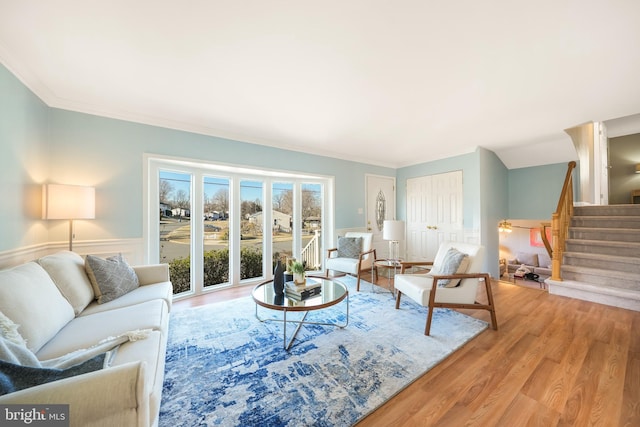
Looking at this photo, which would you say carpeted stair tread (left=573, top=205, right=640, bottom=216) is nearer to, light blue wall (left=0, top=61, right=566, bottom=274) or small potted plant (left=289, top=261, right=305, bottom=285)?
light blue wall (left=0, top=61, right=566, bottom=274)

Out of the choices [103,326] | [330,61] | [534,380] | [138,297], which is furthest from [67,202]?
[534,380]

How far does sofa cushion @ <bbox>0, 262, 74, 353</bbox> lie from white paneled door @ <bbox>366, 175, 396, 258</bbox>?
4.57 m

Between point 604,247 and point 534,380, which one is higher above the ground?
point 604,247

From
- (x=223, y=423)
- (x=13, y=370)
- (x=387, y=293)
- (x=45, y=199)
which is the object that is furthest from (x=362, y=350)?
(x=45, y=199)

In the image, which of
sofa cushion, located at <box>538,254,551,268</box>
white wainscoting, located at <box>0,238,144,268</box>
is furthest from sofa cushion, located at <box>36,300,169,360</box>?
sofa cushion, located at <box>538,254,551,268</box>

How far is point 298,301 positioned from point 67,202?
241 centimetres

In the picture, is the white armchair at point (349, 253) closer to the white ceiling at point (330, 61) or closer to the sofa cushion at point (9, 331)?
the white ceiling at point (330, 61)

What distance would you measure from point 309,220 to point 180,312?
8.31ft

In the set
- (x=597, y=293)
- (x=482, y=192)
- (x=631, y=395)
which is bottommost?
(x=631, y=395)

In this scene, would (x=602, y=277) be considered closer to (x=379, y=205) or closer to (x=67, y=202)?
(x=379, y=205)

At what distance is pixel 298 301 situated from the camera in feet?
7.28

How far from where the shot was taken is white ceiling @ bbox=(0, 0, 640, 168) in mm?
1469

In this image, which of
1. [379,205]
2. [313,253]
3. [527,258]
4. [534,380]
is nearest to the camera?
[534,380]

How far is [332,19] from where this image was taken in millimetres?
1517
